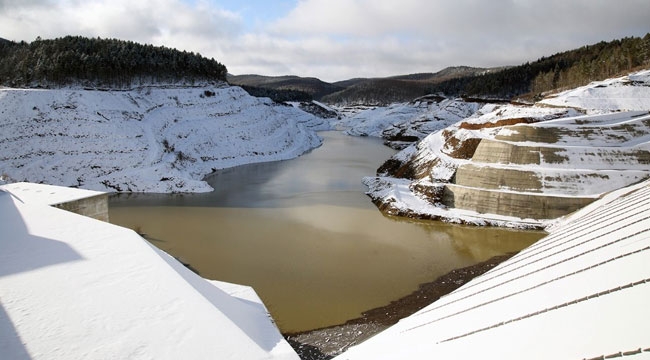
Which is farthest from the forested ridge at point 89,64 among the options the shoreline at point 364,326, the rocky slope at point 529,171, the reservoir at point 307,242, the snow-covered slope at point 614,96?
the snow-covered slope at point 614,96

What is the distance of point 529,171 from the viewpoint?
86.3 feet

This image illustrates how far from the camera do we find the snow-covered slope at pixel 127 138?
32.8 metres

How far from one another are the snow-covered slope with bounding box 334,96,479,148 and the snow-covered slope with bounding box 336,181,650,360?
53801 millimetres

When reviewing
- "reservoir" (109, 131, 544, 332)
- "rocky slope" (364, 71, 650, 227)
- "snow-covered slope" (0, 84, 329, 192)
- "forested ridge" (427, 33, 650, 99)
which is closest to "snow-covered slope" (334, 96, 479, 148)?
"forested ridge" (427, 33, 650, 99)

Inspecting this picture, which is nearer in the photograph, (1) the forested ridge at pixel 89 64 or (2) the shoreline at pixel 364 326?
(2) the shoreline at pixel 364 326

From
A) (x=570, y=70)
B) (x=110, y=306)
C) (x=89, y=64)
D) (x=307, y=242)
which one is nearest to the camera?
(x=110, y=306)

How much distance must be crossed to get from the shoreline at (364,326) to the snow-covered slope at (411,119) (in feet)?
159

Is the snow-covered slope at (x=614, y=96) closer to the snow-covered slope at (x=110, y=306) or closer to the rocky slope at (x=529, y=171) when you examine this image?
the rocky slope at (x=529, y=171)

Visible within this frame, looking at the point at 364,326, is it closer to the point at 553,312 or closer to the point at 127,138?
the point at 553,312

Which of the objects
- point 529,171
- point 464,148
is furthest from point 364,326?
point 464,148

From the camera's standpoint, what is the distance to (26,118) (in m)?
35.8

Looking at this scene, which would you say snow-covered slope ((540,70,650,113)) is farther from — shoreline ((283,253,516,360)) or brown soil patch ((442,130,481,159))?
shoreline ((283,253,516,360))

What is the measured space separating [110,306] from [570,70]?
73232 mm

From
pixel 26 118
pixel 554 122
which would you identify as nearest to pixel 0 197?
pixel 26 118
